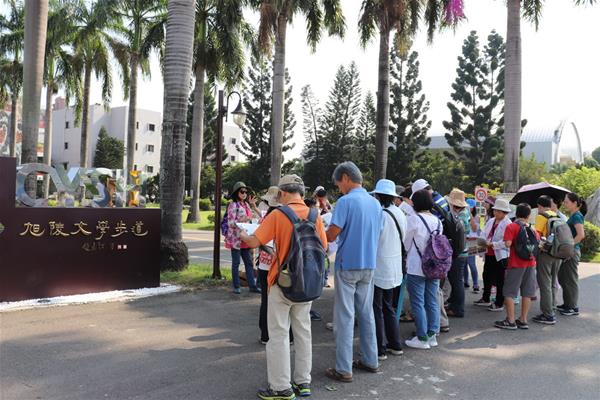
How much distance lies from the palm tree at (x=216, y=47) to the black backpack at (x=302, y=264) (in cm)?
1755

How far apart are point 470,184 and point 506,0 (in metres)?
32.6

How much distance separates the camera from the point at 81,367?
14.2 feet

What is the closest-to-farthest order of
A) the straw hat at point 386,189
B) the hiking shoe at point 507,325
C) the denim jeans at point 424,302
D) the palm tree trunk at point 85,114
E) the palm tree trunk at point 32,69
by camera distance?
the straw hat at point 386,189 → the denim jeans at point 424,302 → the hiking shoe at point 507,325 → the palm tree trunk at point 32,69 → the palm tree trunk at point 85,114

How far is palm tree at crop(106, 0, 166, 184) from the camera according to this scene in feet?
76.4

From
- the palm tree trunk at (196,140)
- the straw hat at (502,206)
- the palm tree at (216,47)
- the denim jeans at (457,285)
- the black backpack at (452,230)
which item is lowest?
the denim jeans at (457,285)

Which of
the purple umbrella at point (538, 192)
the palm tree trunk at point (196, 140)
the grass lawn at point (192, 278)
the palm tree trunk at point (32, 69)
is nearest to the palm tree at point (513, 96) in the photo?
the purple umbrella at point (538, 192)

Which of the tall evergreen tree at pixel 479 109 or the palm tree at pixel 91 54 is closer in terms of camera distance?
the palm tree at pixel 91 54

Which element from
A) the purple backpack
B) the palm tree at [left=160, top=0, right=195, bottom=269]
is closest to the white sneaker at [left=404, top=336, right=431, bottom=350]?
the purple backpack

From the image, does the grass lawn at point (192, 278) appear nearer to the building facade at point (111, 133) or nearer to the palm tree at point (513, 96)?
the palm tree at point (513, 96)

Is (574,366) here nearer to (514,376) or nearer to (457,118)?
(514,376)

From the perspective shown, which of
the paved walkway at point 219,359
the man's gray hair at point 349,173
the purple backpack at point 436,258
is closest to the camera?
the paved walkway at point 219,359

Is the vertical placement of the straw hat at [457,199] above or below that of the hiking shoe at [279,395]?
above

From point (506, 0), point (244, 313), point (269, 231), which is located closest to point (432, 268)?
point (269, 231)

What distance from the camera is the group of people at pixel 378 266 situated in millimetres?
3814
